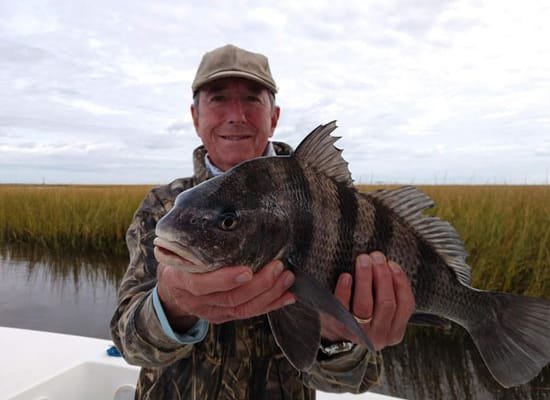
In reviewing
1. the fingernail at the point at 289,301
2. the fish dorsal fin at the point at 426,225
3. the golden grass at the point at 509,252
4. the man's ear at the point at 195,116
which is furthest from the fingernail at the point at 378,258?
the golden grass at the point at 509,252

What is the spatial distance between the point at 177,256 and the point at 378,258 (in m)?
0.85

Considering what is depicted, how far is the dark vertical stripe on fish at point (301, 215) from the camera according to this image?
5.88ft

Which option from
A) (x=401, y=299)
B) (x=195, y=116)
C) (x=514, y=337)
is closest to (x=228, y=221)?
(x=401, y=299)

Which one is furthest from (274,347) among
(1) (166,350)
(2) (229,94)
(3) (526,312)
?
(2) (229,94)

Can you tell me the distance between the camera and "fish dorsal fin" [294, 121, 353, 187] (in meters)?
1.96

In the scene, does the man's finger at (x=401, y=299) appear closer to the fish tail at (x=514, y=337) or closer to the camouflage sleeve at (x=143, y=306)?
the fish tail at (x=514, y=337)

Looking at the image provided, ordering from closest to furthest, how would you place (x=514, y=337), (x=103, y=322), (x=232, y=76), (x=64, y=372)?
(x=514, y=337) < (x=232, y=76) < (x=64, y=372) < (x=103, y=322)

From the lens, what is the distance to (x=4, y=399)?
3.03m

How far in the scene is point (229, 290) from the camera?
169cm

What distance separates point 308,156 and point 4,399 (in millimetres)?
2676

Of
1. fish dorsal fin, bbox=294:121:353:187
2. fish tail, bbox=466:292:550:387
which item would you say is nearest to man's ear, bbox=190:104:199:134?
fish dorsal fin, bbox=294:121:353:187

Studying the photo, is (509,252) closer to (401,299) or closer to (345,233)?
(401,299)

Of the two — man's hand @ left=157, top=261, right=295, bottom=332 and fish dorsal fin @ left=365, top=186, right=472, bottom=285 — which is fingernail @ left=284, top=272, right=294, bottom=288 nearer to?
man's hand @ left=157, top=261, right=295, bottom=332

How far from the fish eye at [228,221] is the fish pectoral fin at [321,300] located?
26 centimetres
